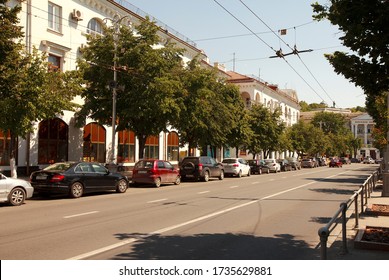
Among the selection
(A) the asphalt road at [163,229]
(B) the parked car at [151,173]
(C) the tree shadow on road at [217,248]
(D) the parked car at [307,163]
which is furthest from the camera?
(D) the parked car at [307,163]

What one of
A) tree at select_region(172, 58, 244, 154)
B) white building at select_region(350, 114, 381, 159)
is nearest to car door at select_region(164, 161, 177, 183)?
tree at select_region(172, 58, 244, 154)

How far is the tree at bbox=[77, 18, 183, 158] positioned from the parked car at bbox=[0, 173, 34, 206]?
911cm

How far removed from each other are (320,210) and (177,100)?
1314 cm

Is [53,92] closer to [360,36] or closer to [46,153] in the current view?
[46,153]

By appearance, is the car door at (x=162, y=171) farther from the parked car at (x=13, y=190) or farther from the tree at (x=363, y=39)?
the tree at (x=363, y=39)

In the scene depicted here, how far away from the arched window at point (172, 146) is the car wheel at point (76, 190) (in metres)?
21.8

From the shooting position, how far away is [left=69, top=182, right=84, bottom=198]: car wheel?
1585cm

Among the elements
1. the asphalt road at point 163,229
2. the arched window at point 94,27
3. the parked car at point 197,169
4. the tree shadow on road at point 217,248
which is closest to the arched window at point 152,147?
the parked car at point 197,169

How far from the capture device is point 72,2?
26656 mm

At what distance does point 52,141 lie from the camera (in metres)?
25.6

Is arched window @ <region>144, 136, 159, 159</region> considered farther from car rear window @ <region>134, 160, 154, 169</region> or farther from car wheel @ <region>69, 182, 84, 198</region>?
car wheel @ <region>69, 182, 84, 198</region>

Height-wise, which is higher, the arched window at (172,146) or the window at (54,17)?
the window at (54,17)

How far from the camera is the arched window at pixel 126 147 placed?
3161 centimetres

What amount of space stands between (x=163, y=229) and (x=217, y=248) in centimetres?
209
